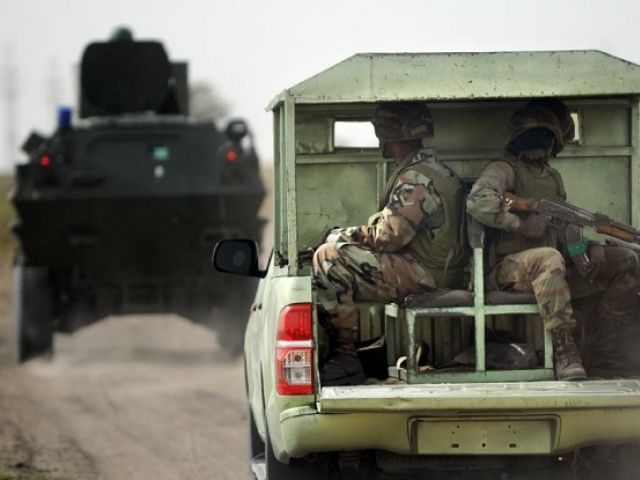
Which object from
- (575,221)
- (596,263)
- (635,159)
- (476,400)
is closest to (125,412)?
(635,159)

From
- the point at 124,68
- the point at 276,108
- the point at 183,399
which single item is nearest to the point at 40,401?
the point at 183,399

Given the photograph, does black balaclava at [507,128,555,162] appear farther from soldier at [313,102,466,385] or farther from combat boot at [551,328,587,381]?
combat boot at [551,328,587,381]

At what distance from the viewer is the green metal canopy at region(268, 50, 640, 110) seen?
6.35 m

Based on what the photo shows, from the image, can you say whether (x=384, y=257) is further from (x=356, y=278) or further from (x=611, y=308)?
(x=611, y=308)

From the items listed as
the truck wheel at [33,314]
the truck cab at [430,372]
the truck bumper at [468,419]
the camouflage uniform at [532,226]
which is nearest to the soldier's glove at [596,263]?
the camouflage uniform at [532,226]

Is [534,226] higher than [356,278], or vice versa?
[534,226]

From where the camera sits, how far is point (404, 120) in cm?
681

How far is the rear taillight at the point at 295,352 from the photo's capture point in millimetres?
5969

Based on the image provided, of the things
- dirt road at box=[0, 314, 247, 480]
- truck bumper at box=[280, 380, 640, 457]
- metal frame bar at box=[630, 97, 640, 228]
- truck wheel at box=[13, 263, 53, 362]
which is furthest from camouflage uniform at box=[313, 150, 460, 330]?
truck wheel at box=[13, 263, 53, 362]

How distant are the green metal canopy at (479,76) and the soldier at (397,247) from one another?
357 mm

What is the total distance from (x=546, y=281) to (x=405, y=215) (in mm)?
639

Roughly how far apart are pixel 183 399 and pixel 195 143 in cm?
358

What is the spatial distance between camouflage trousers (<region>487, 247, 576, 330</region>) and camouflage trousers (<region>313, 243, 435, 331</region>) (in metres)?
0.35

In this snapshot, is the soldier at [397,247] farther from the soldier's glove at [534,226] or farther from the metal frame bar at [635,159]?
the metal frame bar at [635,159]
